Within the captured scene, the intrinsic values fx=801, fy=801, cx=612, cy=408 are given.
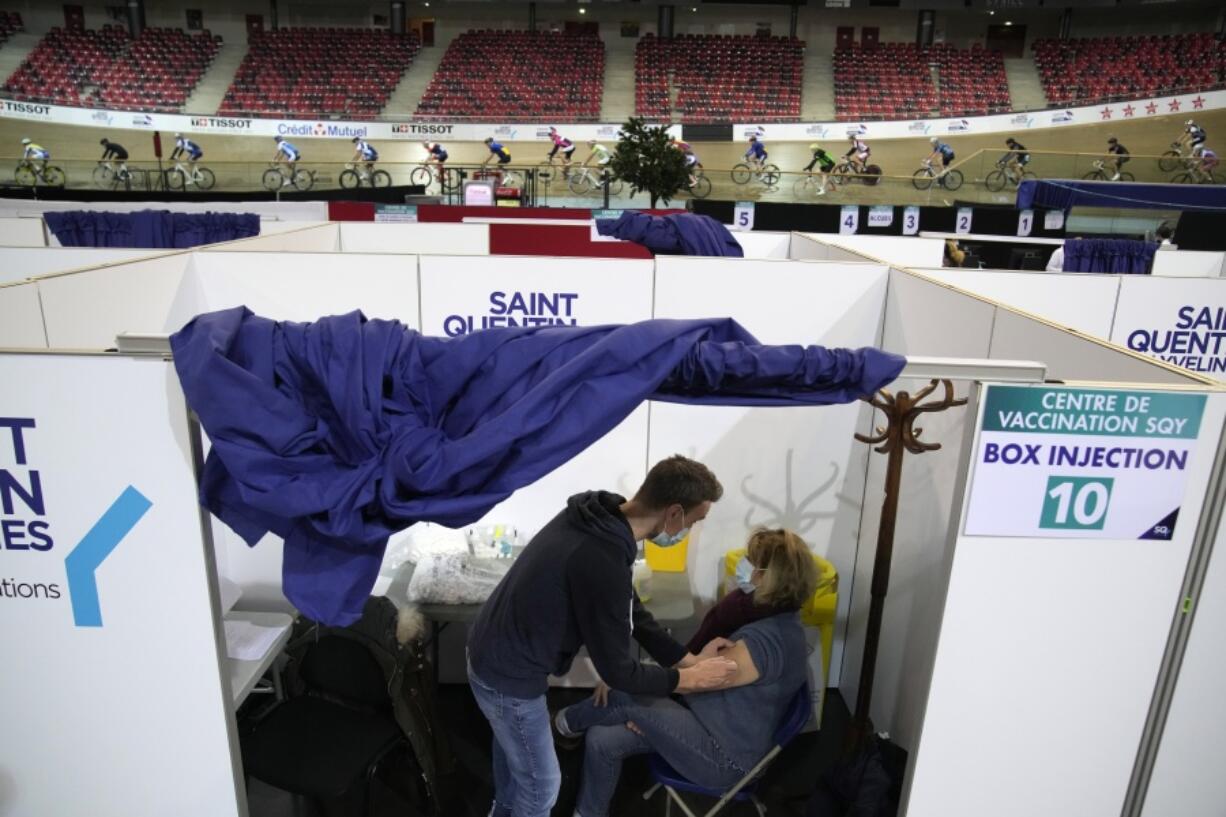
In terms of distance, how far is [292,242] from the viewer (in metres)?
4.63

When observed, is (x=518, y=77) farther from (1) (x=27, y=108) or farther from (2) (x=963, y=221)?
(2) (x=963, y=221)

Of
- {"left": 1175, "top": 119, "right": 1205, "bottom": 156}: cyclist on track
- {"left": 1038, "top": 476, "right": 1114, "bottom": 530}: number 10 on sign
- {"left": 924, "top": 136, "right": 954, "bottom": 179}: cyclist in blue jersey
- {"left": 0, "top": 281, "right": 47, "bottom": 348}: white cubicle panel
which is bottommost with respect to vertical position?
{"left": 1038, "top": 476, "right": 1114, "bottom": 530}: number 10 on sign

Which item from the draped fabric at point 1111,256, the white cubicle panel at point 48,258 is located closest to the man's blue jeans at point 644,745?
the white cubicle panel at point 48,258

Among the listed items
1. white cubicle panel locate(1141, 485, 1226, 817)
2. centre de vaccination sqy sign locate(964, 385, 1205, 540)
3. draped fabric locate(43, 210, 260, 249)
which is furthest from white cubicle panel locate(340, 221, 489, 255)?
white cubicle panel locate(1141, 485, 1226, 817)

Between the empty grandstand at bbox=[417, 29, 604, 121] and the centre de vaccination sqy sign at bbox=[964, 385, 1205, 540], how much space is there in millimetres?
17190

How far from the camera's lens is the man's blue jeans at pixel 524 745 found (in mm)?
2076

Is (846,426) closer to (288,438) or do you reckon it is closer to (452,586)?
(452,586)

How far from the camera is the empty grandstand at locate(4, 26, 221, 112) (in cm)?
1748

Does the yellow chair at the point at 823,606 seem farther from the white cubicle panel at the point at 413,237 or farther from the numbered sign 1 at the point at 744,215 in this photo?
the numbered sign 1 at the point at 744,215

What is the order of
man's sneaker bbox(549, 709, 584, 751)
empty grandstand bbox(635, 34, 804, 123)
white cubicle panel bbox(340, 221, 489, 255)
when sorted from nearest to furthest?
man's sneaker bbox(549, 709, 584, 751) → white cubicle panel bbox(340, 221, 489, 255) → empty grandstand bbox(635, 34, 804, 123)

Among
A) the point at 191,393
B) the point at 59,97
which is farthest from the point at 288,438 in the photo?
the point at 59,97

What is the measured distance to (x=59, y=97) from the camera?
17.1 metres

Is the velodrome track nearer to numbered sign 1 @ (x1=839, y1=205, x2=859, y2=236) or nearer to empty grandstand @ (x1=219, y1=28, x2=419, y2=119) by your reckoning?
empty grandstand @ (x1=219, y1=28, x2=419, y2=119)

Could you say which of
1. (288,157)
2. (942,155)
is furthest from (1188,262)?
(288,157)
